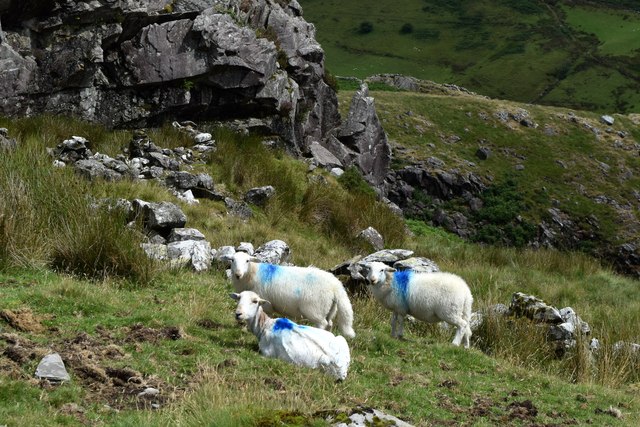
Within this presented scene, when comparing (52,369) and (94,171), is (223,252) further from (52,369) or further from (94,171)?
(52,369)

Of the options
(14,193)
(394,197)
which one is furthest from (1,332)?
(394,197)

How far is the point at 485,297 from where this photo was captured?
13.9 meters

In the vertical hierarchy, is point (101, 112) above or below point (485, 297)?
above

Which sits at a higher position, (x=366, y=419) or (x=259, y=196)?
(x=366, y=419)

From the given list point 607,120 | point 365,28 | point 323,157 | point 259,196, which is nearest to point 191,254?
point 259,196

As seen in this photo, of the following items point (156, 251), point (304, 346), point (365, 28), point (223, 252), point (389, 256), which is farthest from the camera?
point (365, 28)

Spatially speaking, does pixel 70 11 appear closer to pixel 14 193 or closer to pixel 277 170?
pixel 277 170

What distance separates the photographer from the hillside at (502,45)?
397ft

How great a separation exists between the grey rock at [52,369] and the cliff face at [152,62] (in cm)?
1299

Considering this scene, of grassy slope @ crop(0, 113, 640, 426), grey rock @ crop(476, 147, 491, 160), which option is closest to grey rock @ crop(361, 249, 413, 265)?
grassy slope @ crop(0, 113, 640, 426)

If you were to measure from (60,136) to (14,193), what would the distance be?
6945 millimetres

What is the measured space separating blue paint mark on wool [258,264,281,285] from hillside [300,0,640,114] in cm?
10123

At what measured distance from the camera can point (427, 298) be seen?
10.0 metres

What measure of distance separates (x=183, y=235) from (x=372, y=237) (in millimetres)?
6229
